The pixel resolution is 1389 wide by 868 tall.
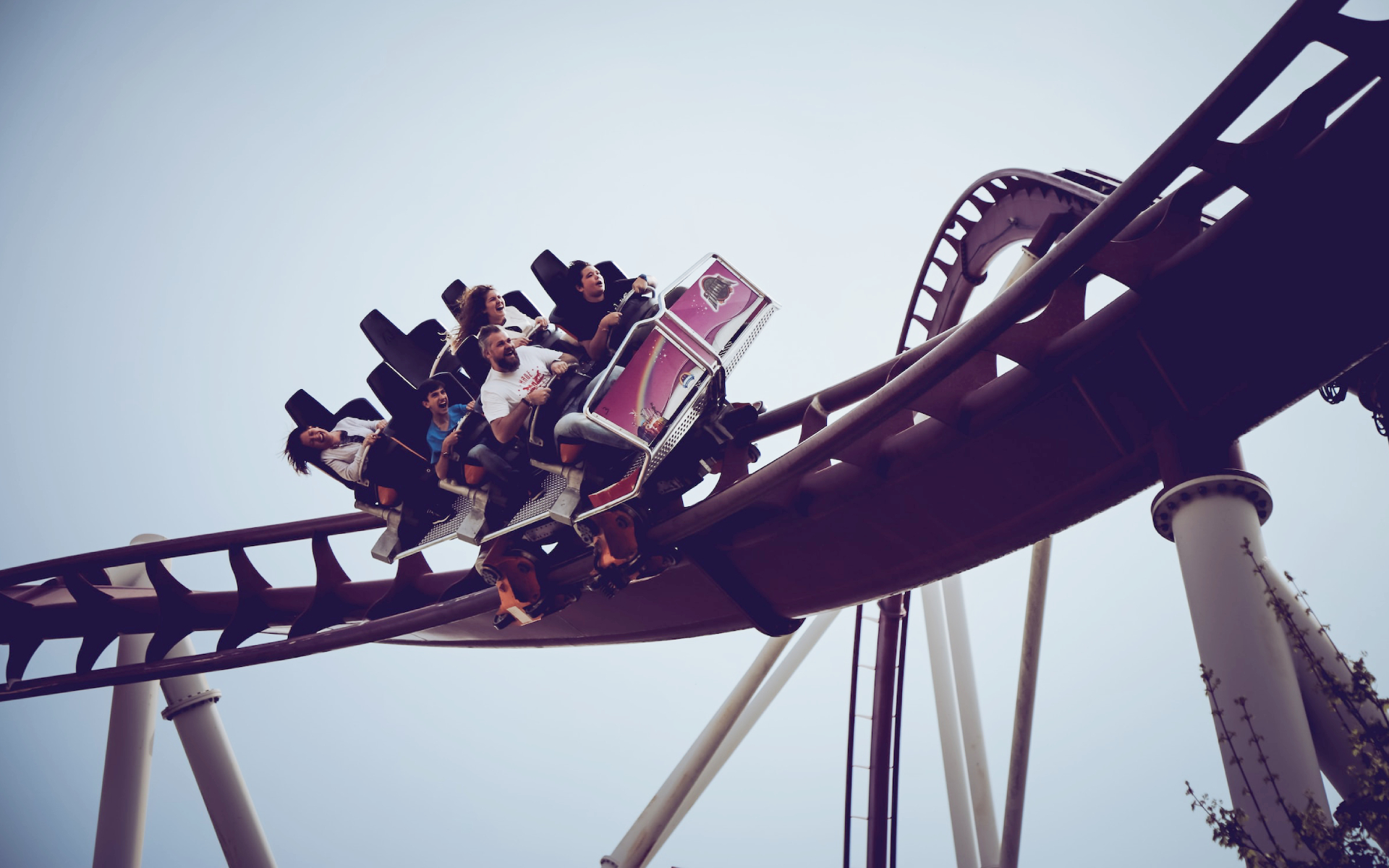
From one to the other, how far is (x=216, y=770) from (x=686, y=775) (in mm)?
2869

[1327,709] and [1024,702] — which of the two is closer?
[1327,709]

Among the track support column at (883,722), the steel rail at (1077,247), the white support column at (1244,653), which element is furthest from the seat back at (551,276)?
the track support column at (883,722)

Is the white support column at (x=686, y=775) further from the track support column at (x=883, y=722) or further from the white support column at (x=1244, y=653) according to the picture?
the white support column at (x=1244, y=653)

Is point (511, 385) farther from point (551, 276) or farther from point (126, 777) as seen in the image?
point (126, 777)

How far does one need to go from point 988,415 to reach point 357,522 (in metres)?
3.99

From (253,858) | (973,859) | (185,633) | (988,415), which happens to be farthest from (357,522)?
(973,859)

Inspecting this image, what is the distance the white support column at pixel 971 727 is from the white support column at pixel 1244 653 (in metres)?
3.65

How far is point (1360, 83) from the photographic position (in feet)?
8.86

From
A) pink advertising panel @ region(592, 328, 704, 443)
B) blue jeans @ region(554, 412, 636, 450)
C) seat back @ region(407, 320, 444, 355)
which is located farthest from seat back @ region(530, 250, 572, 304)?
seat back @ region(407, 320, 444, 355)

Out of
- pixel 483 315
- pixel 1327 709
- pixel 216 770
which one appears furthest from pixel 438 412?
pixel 1327 709

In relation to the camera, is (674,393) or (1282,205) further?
(674,393)

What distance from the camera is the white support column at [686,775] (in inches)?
249

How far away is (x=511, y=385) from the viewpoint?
4625 millimetres

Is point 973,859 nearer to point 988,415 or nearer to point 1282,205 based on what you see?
point 988,415
